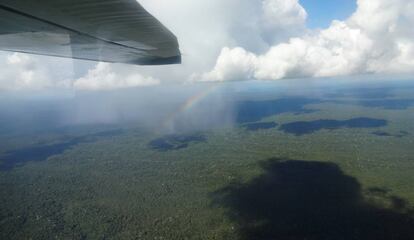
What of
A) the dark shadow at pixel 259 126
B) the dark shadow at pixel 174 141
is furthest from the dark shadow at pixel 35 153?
the dark shadow at pixel 259 126

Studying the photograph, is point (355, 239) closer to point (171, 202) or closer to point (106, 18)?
point (171, 202)

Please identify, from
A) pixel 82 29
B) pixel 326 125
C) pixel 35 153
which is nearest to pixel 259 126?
pixel 326 125

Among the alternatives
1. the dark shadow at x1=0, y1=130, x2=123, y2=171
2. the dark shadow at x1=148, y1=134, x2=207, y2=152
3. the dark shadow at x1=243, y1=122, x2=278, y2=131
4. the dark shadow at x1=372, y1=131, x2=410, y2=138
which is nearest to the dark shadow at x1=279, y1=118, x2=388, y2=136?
the dark shadow at x1=243, y1=122, x2=278, y2=131

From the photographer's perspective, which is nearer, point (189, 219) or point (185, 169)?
point (189, 219)

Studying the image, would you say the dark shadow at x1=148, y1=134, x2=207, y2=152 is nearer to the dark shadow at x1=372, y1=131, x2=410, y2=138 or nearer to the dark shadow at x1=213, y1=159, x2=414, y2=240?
the dark shadow at x1=213, y1=159, x2=414, y2=240

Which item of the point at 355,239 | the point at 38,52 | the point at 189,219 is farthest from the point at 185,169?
→ the point at 38,52

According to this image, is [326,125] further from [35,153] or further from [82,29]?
[82,29]

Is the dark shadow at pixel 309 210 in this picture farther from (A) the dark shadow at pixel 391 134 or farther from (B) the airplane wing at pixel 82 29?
(A) the dark shadow at pixel 391 134
